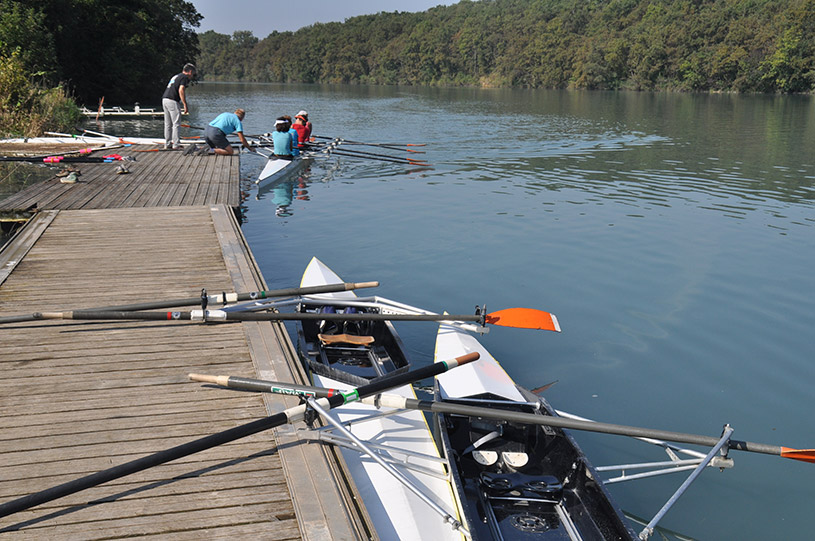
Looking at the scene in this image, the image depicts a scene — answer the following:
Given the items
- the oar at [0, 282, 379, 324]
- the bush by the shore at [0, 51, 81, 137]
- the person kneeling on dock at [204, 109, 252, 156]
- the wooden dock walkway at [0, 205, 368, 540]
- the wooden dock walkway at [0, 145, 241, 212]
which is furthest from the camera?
the bush by the shore at [0, 51, 81, 137]

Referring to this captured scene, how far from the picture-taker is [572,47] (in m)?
97.9

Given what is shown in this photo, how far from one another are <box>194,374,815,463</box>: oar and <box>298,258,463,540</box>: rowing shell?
0.46m

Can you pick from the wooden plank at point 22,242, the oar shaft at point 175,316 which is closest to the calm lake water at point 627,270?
the oar shaft at point 175,316

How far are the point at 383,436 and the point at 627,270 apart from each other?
734 centimetres

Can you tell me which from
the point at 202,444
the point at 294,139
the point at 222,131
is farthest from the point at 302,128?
the point at 202,444

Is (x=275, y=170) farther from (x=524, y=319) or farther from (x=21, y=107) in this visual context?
(x=524, y=319)

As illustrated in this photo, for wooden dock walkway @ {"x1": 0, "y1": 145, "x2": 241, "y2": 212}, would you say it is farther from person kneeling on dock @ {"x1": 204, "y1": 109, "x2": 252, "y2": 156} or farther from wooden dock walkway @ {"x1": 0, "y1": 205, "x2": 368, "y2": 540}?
wooden dock walkway @ {"x1": 0, "y1": 205, "x2": 368, "y2": 540}

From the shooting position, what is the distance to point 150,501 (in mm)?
3658

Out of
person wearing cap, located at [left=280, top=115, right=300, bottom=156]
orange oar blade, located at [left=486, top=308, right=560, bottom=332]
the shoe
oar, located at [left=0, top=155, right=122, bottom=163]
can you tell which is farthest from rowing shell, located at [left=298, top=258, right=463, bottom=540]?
person wearing cap, located at [left=280, top=115, right=300, bottom=156]

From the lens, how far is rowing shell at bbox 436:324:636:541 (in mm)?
4441

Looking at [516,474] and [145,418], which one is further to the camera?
[516,474]

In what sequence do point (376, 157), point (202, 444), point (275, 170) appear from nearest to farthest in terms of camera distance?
1. point (202, 444)
2. point (275, 170)
3. point (376, 157)

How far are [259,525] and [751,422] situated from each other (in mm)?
5592

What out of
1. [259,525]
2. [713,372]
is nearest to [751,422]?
[713,372]
